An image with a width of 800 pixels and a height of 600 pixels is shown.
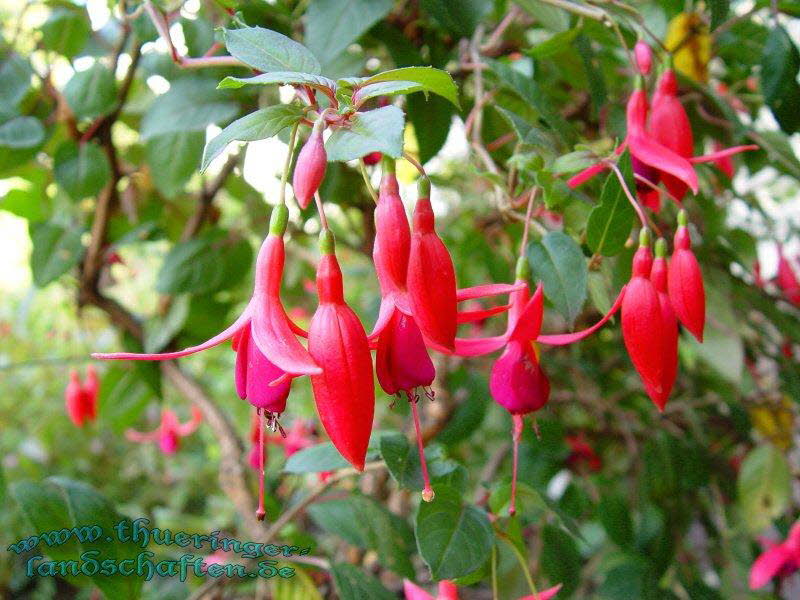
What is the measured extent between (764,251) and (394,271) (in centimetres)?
139

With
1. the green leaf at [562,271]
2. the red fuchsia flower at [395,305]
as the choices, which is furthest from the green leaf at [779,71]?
the red fuchsia flower at [395,305]

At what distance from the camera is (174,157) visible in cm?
65

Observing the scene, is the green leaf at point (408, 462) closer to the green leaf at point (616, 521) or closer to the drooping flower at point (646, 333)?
the drooping flower at point (646, 333)

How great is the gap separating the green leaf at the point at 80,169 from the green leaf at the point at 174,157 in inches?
1.8

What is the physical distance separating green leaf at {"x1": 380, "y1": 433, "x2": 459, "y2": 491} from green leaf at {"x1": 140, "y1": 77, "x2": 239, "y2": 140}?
0.28 metres

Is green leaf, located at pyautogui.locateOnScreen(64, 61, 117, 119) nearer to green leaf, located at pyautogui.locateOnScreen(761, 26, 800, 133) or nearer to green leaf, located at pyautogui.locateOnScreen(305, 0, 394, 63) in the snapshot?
green leaf, located at pyautogui.locateOnScreen(305, 0, 394, 63)

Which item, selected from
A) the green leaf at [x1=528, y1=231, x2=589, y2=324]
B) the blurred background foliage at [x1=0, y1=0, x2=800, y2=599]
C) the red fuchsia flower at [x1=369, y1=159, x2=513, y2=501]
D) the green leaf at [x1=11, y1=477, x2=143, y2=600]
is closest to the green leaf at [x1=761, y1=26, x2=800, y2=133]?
the blurred background foliage at [x1=0, y1=0, x2=800, y2=599]

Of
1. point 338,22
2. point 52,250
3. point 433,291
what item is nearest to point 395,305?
point 433,291

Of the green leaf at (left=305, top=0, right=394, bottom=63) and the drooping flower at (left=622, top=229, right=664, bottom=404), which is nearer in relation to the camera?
the drooping flower at (left=622, top=229, right=664, bottom=404)

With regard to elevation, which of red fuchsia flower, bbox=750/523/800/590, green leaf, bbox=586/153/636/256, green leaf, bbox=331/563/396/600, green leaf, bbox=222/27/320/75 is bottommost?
red fuchsia flower, bbox=750/523/800/590

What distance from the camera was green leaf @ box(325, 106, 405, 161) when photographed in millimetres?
254

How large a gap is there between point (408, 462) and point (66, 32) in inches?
20.5

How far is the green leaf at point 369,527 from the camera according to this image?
1.78ft

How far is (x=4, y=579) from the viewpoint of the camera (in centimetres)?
161
